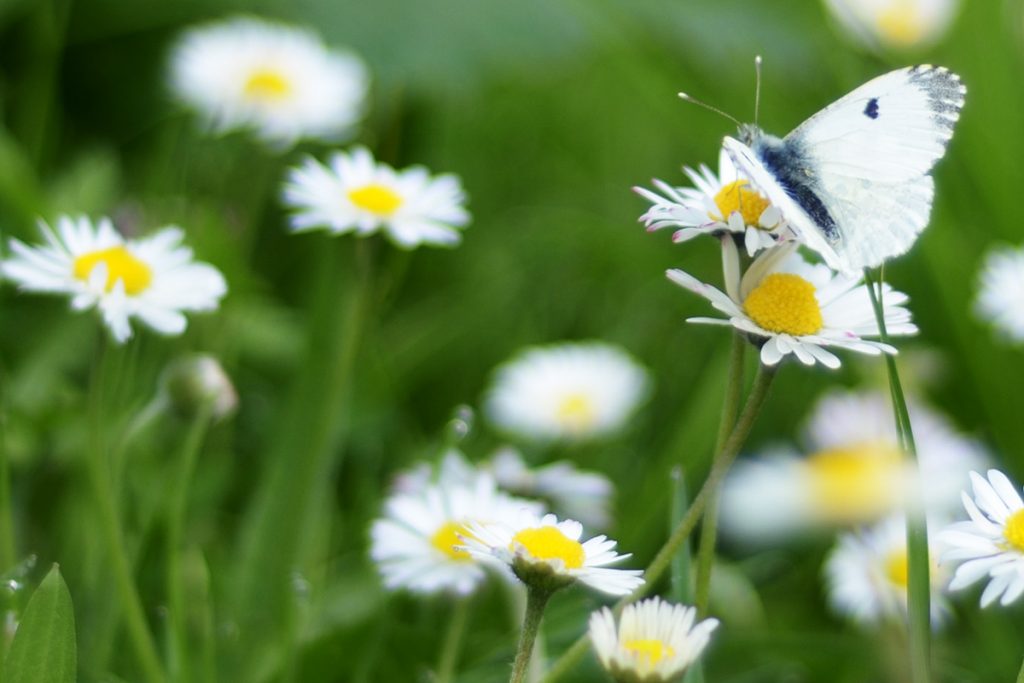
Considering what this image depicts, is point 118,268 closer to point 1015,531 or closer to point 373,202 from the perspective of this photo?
point 373,202

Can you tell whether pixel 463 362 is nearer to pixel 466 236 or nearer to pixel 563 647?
pixel 466 236

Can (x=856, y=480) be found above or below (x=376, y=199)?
below

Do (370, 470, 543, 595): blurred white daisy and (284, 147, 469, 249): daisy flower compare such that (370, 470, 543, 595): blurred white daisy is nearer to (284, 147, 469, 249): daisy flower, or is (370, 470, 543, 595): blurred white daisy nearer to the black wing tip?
(284, 147, 469, 249): daisy flower

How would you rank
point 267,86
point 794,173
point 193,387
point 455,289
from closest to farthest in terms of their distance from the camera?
point 794,173
point 193,387
point 455,289
point 267,86

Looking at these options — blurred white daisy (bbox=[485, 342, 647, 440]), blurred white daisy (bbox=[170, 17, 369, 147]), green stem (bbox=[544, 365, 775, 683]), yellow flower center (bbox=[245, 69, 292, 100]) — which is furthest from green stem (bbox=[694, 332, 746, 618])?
yellow flower center (bbox=[245, 69, 292, 100])

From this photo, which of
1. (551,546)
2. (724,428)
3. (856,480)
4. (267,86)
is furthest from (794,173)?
(267,86)

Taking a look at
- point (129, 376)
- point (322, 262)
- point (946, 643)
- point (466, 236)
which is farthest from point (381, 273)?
point (946, 643)
